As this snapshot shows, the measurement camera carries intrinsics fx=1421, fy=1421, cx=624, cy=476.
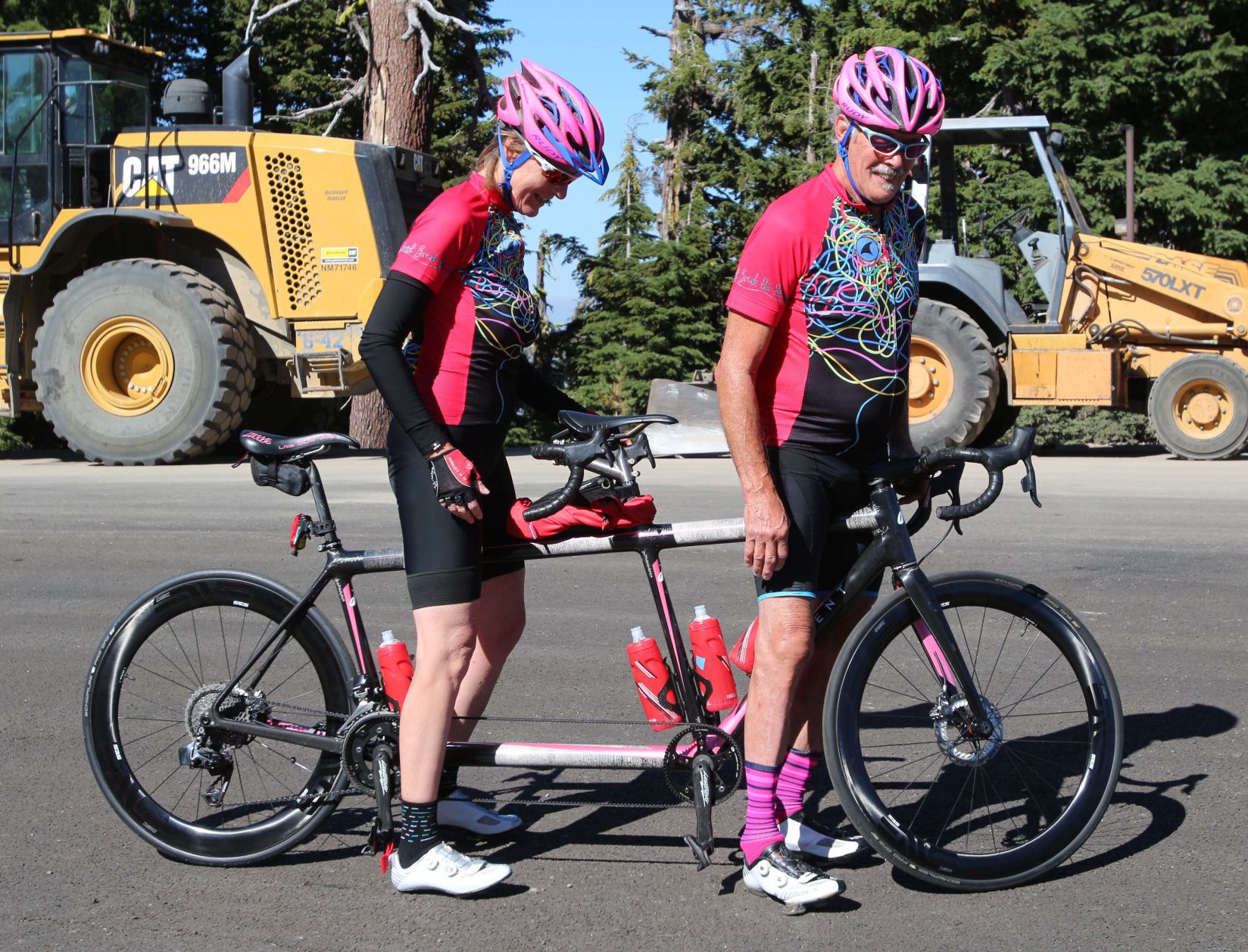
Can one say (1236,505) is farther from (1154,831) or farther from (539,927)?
(539,927)

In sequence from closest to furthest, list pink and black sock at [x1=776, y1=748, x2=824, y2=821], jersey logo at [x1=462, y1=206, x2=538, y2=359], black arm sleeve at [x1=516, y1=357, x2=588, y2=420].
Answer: jersey logo at [x1=462, y1=206, x2=538, y2=359] → pink and black sock at [x1=776, y1=748, x2=824, y2=821] → black arm sleeve at [x1=516, y1=357, x2=588, y2=420]

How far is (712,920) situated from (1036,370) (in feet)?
39.1

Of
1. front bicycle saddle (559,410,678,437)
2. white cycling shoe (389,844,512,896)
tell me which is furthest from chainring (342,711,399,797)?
front bicycle saddle (559,410,678,437)

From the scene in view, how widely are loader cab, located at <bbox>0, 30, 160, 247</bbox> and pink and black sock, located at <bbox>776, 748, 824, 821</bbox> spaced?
1200 centimetres

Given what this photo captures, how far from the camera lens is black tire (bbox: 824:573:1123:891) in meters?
3.55

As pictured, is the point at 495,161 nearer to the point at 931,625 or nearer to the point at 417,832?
the point at 931,625

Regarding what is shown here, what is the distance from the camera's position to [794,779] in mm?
3875

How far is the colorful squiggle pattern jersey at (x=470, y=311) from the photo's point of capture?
3.58 m

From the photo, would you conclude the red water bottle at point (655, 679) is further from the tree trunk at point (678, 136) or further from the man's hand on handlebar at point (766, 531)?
the tree trunk at point (678, 136)

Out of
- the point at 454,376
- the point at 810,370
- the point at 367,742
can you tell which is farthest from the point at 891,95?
the point at 367,742

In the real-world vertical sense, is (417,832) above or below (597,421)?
below

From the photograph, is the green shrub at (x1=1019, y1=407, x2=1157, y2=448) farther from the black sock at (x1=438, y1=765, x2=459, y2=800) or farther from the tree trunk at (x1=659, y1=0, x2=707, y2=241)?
the black sock at (x1=438, y1=765, x2=459, y2=800)

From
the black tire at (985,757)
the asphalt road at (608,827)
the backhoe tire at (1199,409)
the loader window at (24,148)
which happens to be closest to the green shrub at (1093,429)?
the backhoe tire at (1199,409)

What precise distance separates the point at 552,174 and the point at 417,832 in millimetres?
1730
